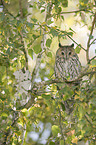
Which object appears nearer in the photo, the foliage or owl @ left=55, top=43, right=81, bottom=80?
the foliage

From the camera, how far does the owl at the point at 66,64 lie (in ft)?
10.4

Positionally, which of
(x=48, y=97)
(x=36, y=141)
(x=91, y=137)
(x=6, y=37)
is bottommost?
(x=36, y=141)

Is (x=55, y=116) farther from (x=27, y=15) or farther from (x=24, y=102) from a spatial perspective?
(x=27, y=15)

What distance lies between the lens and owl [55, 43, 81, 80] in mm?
3158

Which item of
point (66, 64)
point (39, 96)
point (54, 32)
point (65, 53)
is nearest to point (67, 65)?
point (66, 64)

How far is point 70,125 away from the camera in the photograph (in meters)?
2.16

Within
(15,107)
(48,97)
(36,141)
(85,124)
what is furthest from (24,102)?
(36,141)

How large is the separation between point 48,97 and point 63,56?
171 centimetres

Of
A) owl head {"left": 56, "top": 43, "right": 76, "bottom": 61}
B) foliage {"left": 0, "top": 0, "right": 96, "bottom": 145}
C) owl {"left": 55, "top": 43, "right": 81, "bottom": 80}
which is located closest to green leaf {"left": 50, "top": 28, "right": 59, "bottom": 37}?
foliage {"left": 0, "top": 0, "right": 96, "bottom": 145}

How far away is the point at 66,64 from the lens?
3.30 metres

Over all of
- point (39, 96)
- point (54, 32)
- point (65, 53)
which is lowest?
point (39, 96)

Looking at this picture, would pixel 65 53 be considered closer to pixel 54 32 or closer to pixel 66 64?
pixel 66 64

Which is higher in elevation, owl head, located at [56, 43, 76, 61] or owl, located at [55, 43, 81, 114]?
owl head, located at [56, 43, 76, 61]

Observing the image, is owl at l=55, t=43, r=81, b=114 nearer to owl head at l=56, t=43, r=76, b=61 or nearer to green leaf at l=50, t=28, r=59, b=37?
owl head at l=56, t=43, r=76, b=61
